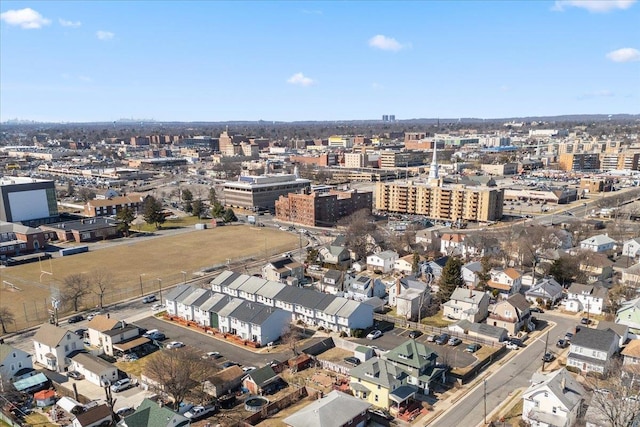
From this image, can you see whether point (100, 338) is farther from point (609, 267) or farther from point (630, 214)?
point (630, 214)

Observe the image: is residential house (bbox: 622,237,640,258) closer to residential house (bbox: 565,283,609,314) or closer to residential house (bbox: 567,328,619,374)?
residential house (bbox: 565,283,609,314)

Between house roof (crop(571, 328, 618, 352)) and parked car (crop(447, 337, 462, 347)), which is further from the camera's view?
parked car (crop(447, 337, 462, 347))

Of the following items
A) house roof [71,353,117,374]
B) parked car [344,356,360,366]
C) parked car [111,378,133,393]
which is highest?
house roof [71,353,117,374]

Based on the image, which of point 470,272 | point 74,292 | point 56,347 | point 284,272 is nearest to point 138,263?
point 74,292

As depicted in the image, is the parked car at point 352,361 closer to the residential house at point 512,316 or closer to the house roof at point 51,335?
the residential house at point 512,316

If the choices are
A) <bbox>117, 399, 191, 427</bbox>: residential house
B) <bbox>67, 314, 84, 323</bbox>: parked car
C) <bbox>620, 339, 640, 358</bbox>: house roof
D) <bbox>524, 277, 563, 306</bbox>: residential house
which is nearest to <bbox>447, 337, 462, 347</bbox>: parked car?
<bbox>620, 339, 640, 358</bbox>: house roof

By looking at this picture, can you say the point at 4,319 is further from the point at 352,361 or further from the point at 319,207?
the point at 319,207

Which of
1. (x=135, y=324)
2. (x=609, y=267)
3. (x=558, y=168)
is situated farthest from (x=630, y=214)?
(x=135, y=324)

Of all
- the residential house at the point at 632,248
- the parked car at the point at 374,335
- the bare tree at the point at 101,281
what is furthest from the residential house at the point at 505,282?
the bare tree at the point at 101,281
